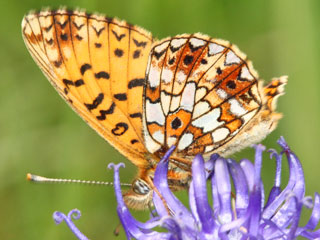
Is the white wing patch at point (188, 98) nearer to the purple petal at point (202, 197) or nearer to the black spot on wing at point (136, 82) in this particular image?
the black spot on wing at point (136, 82)

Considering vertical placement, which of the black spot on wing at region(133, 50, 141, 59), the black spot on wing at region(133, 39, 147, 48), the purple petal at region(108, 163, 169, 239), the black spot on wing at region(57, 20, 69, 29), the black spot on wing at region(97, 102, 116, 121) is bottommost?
the purple petal at region(108, 163, 169, 239)

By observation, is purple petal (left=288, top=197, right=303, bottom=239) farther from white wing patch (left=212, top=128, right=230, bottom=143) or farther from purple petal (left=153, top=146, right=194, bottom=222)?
white wing patch (left=212, top=128, right=230, bottom=143)

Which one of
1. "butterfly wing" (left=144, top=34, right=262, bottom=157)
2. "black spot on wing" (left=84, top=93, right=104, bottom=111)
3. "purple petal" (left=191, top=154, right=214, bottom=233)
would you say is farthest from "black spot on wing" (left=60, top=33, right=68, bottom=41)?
"purple petal" (left=191, top=154, right=214, bottom=233)

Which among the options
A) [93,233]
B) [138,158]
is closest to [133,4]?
[93,233]

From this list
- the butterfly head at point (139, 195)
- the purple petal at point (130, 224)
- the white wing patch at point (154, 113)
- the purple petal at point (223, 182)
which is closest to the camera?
the purple petal at point (223, 182)

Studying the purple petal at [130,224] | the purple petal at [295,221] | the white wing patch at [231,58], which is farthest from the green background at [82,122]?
the purple petal at [295,221]

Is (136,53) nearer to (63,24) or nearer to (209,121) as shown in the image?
(63,24)

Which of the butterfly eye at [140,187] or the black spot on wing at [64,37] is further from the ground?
the black spot on wing at [64,37]
